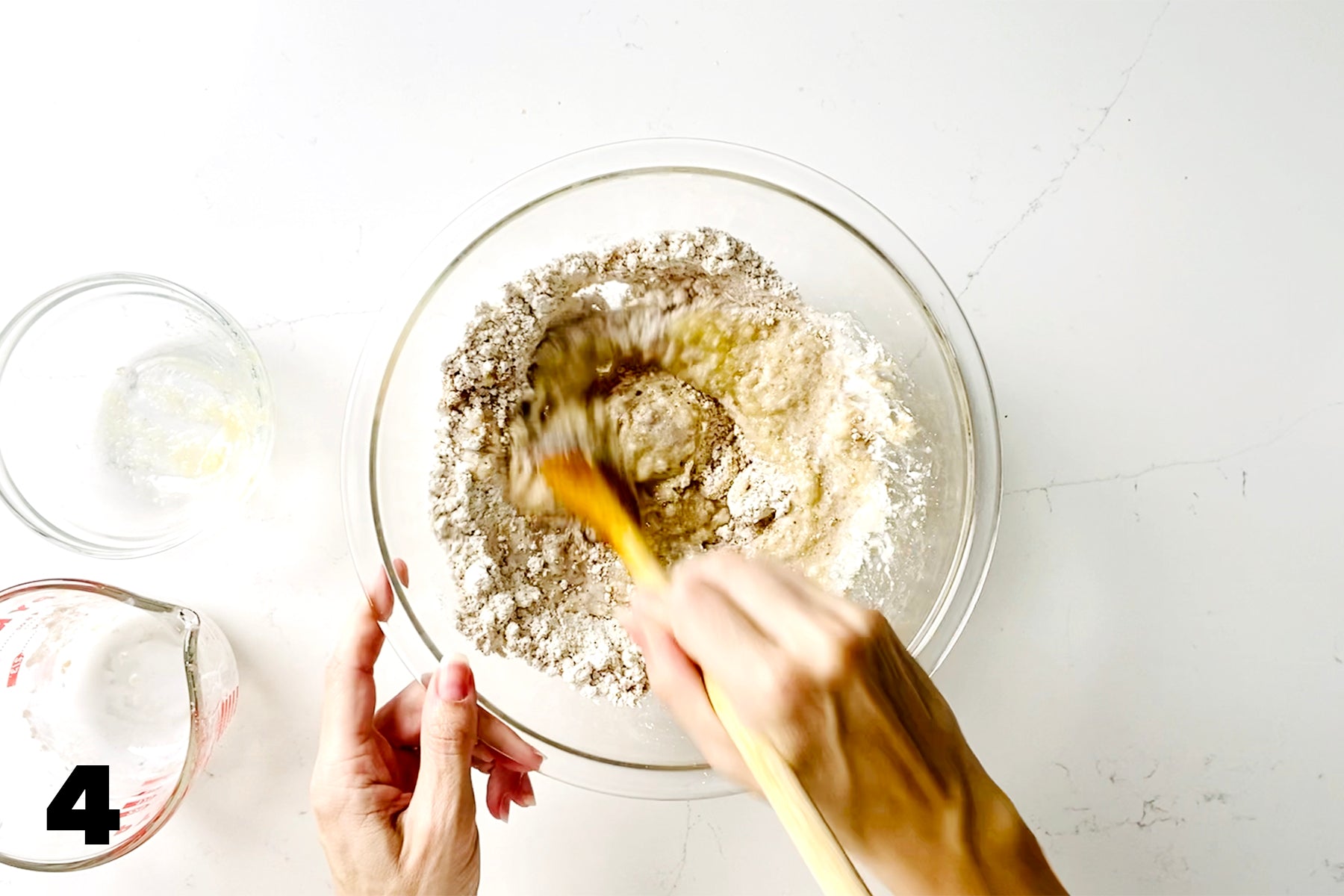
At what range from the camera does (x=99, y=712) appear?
106 cm

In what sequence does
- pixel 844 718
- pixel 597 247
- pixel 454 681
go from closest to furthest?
pixel 844 718 < pixel 454 681 < pixel 597 247

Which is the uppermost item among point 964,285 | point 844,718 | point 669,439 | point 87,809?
point 964,285

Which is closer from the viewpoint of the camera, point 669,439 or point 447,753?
point 447,753

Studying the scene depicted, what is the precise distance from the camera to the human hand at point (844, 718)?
73 centimetres

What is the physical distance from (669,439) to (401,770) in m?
0.51

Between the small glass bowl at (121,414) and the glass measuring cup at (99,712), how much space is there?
11cm

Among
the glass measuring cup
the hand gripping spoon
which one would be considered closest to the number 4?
the glass measuring cup

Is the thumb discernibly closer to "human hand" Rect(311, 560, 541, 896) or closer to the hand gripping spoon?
"human hand" Rect(311, 560, 541, 896)

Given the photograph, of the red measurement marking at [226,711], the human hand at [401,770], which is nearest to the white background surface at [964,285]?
the red measurement marking at [226,711]

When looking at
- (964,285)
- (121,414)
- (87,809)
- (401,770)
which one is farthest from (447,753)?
(964,285)

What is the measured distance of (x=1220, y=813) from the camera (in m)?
1.11

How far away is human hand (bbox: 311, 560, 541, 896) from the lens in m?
0.85

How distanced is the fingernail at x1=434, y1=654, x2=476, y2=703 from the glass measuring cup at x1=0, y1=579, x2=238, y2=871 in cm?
32

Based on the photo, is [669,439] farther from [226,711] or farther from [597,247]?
[226,711]
